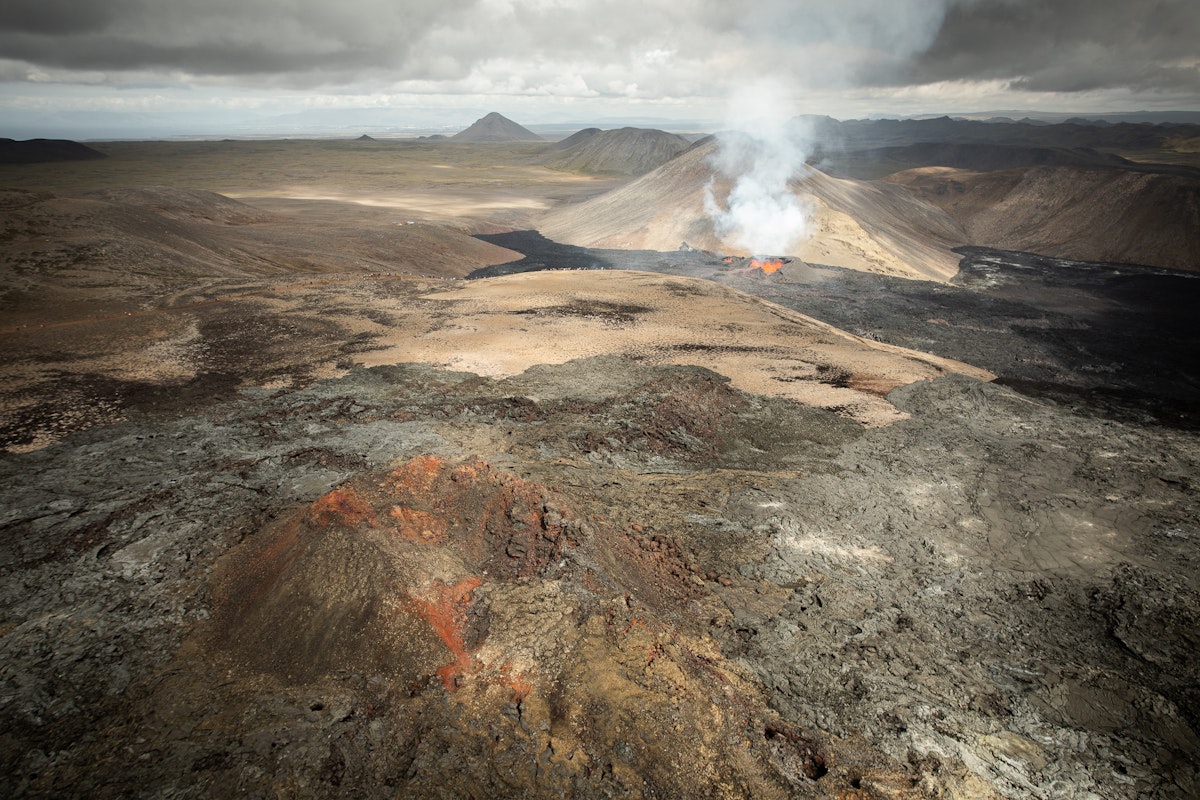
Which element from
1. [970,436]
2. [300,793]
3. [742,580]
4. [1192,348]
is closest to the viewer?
[300,793]

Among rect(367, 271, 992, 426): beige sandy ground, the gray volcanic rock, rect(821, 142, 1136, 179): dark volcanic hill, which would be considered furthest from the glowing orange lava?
rect(821, 142, 1136, 179): dark volcanic hill

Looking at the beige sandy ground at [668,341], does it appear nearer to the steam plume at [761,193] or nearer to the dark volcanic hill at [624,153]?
the steam plume at [761,193]

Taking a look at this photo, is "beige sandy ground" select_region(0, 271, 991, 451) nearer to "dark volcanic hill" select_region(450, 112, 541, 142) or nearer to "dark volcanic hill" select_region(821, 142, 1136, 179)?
"dark volcanic hill" select_region(821, 142, 1136, 179)

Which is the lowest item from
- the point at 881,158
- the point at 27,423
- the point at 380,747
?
the point at 380,747

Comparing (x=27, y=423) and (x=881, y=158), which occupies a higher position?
(x=881, y=158)

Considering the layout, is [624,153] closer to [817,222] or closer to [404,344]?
[817,222]

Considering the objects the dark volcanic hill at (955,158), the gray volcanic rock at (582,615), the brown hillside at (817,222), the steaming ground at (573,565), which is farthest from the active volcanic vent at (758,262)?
the dark volcanic hill at (955,158)

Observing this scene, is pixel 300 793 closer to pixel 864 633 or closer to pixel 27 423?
pixel 864 633

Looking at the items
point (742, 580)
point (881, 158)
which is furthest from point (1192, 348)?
point (881, 158)
